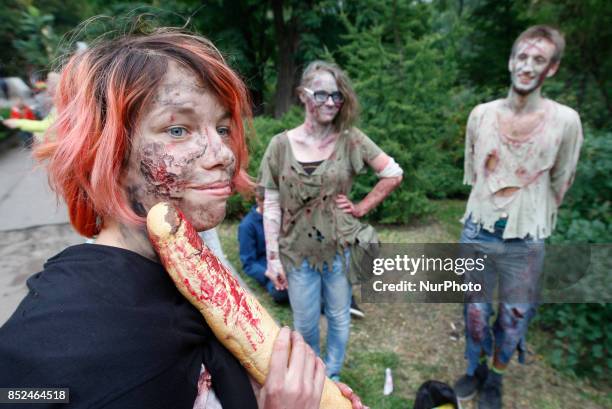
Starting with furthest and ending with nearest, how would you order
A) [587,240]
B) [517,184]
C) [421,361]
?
[421,361], [587,240], [517,184]

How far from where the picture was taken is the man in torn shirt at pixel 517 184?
233cm

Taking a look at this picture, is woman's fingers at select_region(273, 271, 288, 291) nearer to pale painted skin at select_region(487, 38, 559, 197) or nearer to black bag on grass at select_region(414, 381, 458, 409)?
black bag on grass at select_region(414, 381, 458, 409)

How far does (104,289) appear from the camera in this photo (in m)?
0.75

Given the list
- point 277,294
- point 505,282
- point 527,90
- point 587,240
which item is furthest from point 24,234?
point 587,240

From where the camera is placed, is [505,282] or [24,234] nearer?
[505,282]

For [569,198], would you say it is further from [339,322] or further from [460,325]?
[339,322]

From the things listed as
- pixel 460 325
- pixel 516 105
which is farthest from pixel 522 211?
pixel 460 325

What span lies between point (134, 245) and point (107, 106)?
346 mm

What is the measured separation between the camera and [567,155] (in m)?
2.35

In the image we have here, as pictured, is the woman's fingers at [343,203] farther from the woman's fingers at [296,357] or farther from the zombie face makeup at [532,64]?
the woman's fingers at [296,357]

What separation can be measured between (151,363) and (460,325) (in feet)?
12.2

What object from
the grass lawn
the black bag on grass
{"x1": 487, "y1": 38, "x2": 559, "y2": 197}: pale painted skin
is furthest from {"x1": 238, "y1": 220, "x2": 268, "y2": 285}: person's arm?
{"x1": 487, "y1": 38, "x2": 559, "y2": 197}: pale painted skin

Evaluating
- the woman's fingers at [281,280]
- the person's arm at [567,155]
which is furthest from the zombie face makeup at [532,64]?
the woman's fingers at [281,280]

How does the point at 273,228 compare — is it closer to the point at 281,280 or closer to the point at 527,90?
the point at 281,280
